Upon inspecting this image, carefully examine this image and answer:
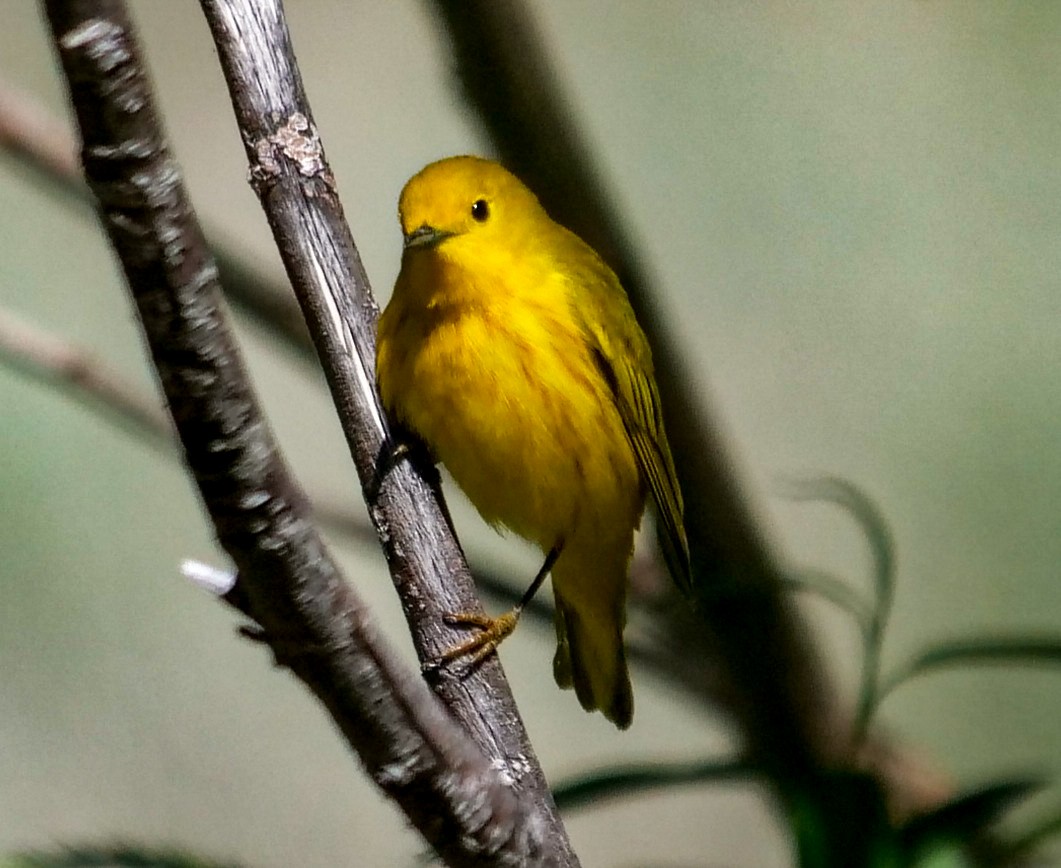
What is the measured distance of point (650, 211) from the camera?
3.43m

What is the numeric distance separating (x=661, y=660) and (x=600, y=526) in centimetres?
47

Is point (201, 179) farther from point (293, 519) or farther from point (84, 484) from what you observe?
point (293, 519)

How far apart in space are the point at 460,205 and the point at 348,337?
0.56 m

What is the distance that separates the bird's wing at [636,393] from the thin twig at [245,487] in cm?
94

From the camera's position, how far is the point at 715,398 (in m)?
3.28

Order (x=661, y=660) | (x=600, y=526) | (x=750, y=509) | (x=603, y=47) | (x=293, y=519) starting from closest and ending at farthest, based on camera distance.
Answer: (x=293, y=519)
(x=600, y=526)
(x=750, y=509)
(x=661, y=660)
(x=603, y=47)

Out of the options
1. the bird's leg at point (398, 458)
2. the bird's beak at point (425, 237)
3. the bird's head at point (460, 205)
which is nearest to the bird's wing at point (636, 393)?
the bird's head at point (460, 205)

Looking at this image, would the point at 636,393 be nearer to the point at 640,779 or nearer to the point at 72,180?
the point at 640,779

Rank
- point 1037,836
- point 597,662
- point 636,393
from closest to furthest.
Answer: point 1037,836, point 636,393, point 597,662

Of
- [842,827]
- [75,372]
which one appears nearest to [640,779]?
[842,827]

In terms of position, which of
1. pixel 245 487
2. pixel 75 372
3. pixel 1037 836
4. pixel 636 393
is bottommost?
pixel 1037 836

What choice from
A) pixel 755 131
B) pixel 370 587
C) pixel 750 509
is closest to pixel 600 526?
pixel 750 509

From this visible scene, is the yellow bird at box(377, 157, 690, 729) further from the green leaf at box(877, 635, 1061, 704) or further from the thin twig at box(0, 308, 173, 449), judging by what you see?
the thin twig at box(0, 308, 173, 449)

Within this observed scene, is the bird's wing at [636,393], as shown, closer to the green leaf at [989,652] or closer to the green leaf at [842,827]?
the green leaf at [989,652]
